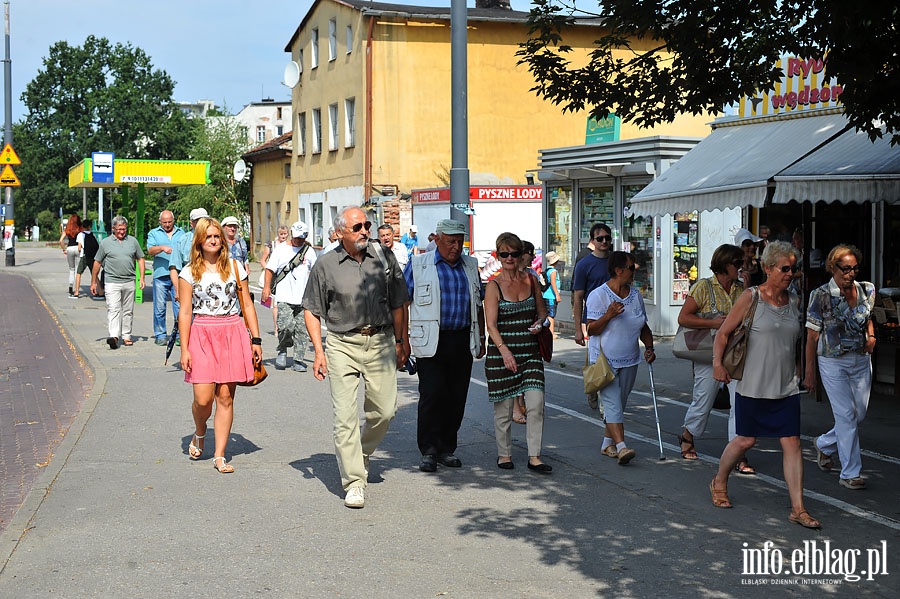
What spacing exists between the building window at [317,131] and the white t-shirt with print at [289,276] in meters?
25.2

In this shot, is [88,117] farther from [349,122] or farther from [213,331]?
[213,331]

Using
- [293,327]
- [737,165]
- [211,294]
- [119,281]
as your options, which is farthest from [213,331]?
Answer: [119,281]

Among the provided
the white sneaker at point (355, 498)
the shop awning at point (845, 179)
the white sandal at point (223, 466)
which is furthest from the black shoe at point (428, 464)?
the shop awning at point (845, 179)

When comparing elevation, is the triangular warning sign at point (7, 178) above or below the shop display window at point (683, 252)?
above

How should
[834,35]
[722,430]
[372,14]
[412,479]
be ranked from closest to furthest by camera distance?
[834,35], [412,479], [722,430], [372,14]

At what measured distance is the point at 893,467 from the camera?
8.20 m

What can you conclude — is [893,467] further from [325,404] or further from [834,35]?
[325,404]

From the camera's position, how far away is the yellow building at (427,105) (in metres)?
32.7

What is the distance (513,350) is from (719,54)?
3.34 meters

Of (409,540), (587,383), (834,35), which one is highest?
(834,35)

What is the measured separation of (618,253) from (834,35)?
7.14 feet

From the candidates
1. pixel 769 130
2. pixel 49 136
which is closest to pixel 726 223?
pixel 769 130

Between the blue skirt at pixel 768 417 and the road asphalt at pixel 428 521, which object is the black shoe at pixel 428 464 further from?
the blue skirt at pixel 768 417

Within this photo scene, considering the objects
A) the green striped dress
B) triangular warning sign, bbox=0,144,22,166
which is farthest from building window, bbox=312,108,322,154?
the green striped dress
